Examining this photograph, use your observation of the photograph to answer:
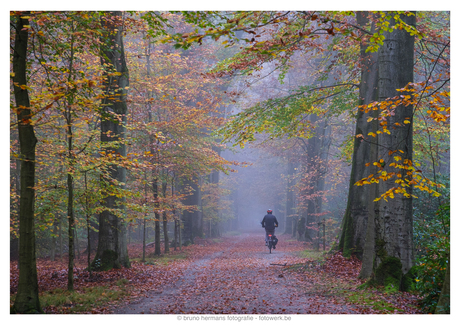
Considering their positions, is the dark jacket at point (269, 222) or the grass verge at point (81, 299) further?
the dark jacket at point (269, 222)

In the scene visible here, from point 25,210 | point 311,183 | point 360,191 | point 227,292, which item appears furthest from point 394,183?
point 311,183

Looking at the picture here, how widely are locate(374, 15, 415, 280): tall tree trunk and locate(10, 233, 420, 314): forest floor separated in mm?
751

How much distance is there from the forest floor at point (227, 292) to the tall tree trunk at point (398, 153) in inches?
29.6

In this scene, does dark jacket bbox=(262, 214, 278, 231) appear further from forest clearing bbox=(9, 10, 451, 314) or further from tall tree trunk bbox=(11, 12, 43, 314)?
tall tree trunk bbox=(11, 12, 43, 314)

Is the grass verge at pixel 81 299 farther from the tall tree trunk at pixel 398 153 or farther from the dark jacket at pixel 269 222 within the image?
the dark jacket at pixel 269 222

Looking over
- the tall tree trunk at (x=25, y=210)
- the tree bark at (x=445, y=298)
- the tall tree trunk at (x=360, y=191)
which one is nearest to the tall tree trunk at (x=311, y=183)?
the tall tree trunk at (x=360, y=191)

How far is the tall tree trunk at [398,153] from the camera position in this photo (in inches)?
222

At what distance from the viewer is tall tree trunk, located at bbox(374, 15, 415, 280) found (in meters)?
5.63

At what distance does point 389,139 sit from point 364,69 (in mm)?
3288

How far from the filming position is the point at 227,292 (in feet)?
21.5

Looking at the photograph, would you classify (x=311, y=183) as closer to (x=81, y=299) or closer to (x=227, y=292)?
(x=227, y=292)

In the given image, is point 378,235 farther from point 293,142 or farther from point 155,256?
point 293,142

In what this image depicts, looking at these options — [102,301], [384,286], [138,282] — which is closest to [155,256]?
[138,282]

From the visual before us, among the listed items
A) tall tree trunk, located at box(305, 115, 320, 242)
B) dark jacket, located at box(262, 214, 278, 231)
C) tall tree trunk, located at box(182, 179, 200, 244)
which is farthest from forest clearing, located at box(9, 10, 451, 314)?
tall tree trunk, located at box(182, 179, 200, 244)
